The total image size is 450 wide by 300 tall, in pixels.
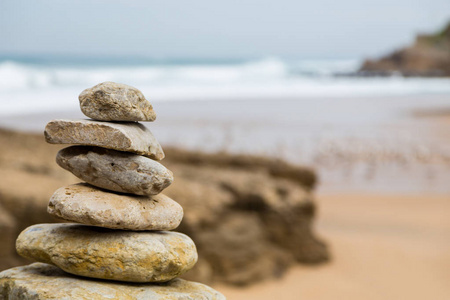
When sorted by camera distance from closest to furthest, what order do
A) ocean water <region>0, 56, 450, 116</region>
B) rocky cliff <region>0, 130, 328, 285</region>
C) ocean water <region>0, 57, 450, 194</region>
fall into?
1. rocky cliff <region>0, 130, 328, 285</region>
2. ocean water <region>0, 57, 450, 194</region>
3. ocean water <region>0, 56, 450, 116</region>

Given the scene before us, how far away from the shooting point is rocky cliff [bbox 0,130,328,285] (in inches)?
225

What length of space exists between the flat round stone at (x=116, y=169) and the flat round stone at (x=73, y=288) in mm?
556

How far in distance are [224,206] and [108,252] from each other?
139 inches

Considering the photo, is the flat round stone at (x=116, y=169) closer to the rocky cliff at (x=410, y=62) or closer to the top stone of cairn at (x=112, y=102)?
the top stone of cairn at (x=112, y=102)

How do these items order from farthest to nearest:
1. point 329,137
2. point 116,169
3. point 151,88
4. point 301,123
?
point 151,88 < point 301,123 < point 329,137 < point 116,169

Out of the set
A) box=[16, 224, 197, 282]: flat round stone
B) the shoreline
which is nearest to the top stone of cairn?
box=[16, 224, 197, 282]: flat round stone

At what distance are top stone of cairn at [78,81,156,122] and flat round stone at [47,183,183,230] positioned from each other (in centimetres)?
44

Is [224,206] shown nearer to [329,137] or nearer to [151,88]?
[329,137]

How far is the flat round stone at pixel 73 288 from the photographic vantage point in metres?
3.21

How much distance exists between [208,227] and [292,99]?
72.2ft

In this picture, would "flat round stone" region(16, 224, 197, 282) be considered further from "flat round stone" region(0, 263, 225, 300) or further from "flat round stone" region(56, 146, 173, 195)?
"flat round stone" region(56, 146, 173, 195)

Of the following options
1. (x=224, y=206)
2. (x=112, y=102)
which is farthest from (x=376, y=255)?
(x=112, y=102)

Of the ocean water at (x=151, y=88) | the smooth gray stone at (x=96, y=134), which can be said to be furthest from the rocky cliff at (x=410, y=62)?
the smooth gray stone at (x=96, y=134)

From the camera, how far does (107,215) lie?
3.21 m
